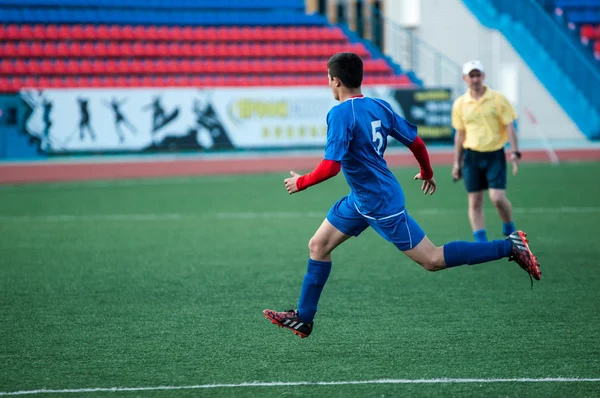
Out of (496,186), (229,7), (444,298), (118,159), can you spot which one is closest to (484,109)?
(496,186)

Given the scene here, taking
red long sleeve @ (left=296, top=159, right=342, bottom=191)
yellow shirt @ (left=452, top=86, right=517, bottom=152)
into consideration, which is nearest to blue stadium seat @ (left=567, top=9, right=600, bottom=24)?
yellow shirt @ (left=452, top=86, right=517, bottom=152)

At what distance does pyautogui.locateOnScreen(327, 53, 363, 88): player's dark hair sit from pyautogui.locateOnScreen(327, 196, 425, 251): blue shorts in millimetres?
736

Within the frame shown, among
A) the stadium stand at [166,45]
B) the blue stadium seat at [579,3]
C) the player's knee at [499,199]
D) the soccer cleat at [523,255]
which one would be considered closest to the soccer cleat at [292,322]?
the soccer cleat at [523,255]

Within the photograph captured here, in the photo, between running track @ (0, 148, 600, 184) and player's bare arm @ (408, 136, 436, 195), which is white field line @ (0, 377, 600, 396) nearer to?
player's bare arm @ (408, 136, 436, 195)

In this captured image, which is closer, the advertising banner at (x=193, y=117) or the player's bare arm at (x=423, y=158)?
the player's bare arm at (x=423, y=158)

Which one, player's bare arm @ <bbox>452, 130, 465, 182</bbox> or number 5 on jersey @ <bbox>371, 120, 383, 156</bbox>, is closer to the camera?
number 5 on jersey @ <bbox>371, 120, 383, 156</bbox>

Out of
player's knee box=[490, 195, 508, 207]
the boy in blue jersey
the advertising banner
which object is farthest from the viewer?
the advertising banner

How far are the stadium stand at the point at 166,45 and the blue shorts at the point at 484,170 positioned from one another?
14695mm

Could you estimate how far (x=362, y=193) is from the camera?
541 cm

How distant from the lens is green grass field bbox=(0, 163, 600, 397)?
4944mm

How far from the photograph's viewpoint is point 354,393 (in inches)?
180

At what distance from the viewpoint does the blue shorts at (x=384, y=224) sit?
17.7 feet

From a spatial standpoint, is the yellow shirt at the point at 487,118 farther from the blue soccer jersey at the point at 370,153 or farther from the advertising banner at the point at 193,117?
the advertising banner at the point at 193,117

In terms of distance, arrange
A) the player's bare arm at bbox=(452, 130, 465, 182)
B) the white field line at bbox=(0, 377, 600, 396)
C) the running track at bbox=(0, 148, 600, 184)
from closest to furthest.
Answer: the white field line at bbox=(0, 377, 600, 396) → the player's bare arm at bbox=(452, 130, 465, 182) → the running track at bbox=(0, 148, 600, 184)
